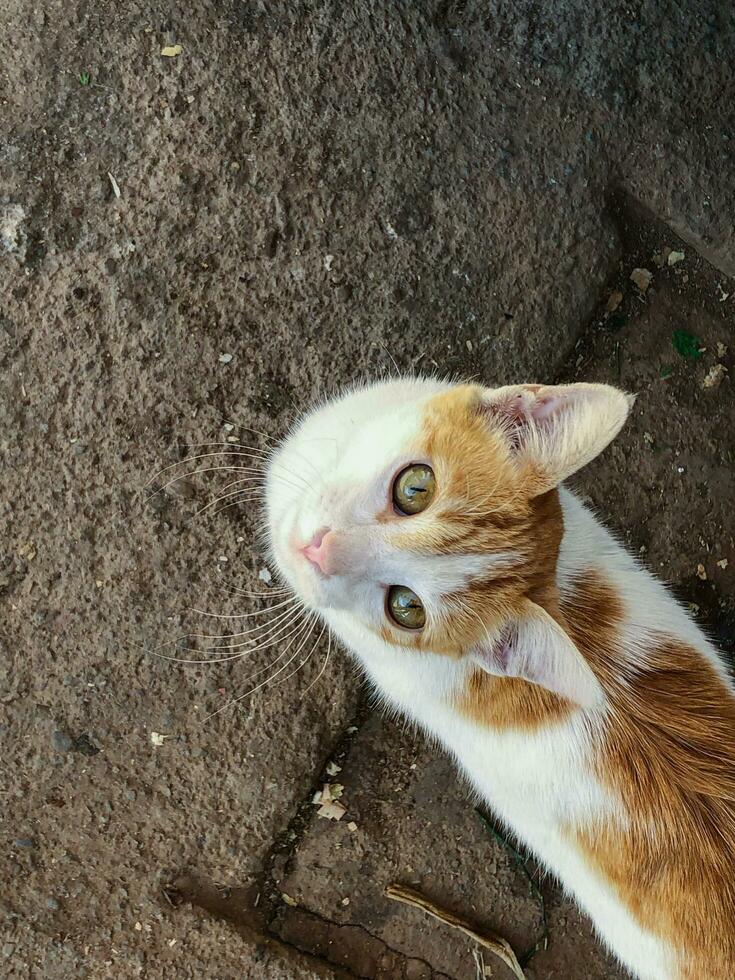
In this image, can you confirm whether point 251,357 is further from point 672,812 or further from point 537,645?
point 672,812

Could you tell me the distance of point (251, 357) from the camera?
7.20 ft

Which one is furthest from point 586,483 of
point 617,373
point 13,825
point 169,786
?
point 13,825

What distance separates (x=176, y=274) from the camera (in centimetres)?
215

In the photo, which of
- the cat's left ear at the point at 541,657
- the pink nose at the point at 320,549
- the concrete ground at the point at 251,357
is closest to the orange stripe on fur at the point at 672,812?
the cat's left ear at the point at 541,657

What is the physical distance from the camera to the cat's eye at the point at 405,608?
1.60 m

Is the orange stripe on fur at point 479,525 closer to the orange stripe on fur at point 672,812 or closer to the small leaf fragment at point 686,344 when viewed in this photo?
the orange stripe on fur at point 672,812

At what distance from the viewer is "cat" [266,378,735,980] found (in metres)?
1.54

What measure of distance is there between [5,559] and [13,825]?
2.44 ft

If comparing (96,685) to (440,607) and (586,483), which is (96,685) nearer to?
(440,607)

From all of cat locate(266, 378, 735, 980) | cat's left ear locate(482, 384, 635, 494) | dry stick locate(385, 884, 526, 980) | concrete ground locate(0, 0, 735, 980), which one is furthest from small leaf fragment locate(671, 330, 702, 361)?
dry stick locate(385, 884, 526, 980)

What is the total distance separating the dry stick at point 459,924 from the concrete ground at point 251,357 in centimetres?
3

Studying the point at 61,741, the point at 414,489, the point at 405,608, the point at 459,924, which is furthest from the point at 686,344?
the point at 61,741

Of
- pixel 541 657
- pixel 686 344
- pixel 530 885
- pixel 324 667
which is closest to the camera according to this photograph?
pixel 541 657

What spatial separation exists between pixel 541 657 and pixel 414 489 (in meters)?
0.43
